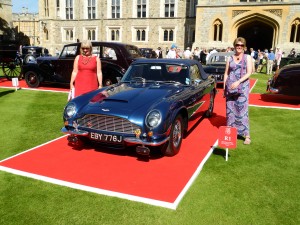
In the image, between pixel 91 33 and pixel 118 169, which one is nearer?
pixel 118 169

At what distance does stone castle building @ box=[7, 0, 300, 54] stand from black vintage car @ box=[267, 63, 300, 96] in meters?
20.4

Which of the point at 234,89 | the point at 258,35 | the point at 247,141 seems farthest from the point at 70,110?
the point at 258,35

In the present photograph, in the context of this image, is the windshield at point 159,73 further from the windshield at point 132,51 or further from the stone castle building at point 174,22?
the stone castle building at point 174,22

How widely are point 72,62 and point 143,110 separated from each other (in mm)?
7373

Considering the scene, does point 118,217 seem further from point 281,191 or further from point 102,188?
point 281,191

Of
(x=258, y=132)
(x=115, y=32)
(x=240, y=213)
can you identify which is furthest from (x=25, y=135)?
(x=115, y=32)

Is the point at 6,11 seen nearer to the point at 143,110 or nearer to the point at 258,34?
the point at 258,34

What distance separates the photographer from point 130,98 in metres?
4.74

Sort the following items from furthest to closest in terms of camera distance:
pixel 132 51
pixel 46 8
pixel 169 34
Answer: pixel 46 8 < pixel 169 34 < pixel 132 51

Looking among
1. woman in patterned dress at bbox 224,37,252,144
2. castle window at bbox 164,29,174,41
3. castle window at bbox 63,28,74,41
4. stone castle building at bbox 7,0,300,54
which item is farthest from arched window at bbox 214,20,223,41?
woman in patterned dress at bbox 224,37,252,144

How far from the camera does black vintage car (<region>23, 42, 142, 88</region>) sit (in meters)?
10.2

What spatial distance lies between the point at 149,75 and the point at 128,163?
6.80ft

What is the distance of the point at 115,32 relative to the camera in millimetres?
39938

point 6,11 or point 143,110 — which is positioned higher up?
point 6,11
